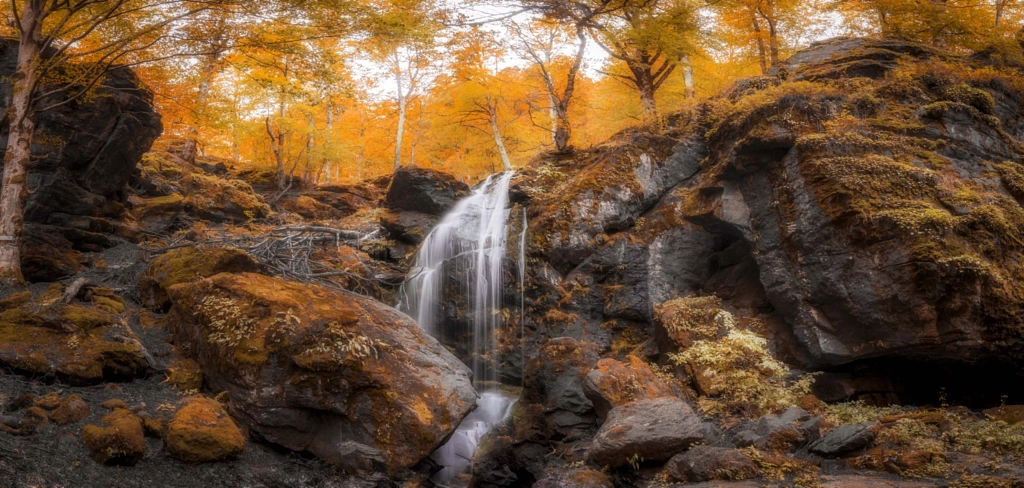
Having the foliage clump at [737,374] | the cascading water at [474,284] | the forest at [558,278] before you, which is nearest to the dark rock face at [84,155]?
the forest at [558,278]

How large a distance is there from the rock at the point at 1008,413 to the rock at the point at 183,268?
11687mm

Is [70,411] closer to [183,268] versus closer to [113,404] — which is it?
[113,404]

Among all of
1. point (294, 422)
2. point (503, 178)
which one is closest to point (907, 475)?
point (294, 422)

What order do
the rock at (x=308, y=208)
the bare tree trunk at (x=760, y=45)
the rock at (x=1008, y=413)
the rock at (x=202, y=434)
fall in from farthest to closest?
1. the rock at (x=308, y=208)
2. the bare tree trunk at (x=760, y=45)
3. the rock at (x=1008, y=413)
4. the rock at (x=202, y=434)

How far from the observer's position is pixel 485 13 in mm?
13492

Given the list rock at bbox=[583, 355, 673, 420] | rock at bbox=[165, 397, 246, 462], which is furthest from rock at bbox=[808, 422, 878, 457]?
rock at bbox=[165, 397, 246, 462]

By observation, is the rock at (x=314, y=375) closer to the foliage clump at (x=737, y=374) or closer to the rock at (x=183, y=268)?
the rock at (x=183, y=268)

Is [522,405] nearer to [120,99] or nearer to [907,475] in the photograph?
[907,475]

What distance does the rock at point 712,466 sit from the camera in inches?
234

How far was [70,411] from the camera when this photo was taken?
18.1 ft

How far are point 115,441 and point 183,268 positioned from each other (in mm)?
4704

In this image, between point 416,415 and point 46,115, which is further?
point 46,115

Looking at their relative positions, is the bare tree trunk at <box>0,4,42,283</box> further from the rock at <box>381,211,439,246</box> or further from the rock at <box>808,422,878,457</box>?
the rock at <box>808,422,878,457</box>

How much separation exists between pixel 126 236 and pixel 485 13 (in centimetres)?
1060
